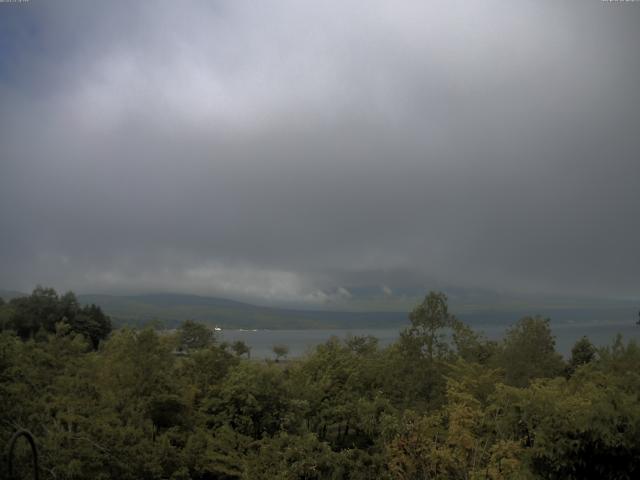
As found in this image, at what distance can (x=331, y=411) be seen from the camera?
2598 cm

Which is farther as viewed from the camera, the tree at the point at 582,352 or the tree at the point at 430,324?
the tree at the point at 582,352

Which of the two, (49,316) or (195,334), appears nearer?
(195,334)

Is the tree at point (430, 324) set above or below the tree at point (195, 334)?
above

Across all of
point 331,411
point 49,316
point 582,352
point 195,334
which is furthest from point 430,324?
point 49,316

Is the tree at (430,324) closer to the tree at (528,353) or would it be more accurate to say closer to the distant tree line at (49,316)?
the tree at (528,353)

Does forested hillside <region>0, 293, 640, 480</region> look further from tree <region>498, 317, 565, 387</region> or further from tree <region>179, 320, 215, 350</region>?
tree <region>179, 320, 215, 350</region>

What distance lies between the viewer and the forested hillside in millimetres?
15898

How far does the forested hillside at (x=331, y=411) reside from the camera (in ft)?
52.2

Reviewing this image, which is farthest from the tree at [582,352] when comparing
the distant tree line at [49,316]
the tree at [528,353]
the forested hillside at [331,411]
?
the distant tree line at [49,316]

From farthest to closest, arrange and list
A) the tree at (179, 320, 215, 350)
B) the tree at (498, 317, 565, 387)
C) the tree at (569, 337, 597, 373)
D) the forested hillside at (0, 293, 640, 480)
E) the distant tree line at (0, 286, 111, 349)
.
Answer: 1. the distant tree line at (0, 286, 111, 349)
2. the tree at (569, 337, 597, 373)
3. the tree at (179, 320, 215, 350)
4. the tree at (498, 317, 565, 387)
5. the forested hillside at (0, 293, 640, 480)

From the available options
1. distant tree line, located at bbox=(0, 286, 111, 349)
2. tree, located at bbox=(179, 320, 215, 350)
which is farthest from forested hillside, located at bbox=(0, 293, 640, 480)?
distant tree line, located at bbox=(0, 286, 111, 349)

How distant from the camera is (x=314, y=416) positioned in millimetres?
26344

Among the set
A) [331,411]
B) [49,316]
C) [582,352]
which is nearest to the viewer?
[331,411]

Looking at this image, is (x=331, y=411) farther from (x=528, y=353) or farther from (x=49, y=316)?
(x=49, y=316)
